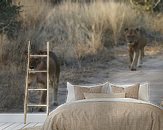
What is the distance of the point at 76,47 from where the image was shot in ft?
16.5

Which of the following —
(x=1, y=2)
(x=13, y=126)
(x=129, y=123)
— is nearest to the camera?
(x=129, y=123)

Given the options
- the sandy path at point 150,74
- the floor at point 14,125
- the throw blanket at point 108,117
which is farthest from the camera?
the sandy path at point 150,74

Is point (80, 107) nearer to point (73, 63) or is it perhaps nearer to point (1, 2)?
point (73, 63)

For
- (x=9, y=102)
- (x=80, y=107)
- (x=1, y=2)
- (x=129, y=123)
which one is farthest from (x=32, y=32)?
(x=129, y=123)

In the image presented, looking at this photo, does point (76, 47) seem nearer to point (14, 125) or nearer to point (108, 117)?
point (14, 125)

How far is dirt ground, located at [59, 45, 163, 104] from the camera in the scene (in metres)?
4.94

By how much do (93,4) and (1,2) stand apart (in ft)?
3.92

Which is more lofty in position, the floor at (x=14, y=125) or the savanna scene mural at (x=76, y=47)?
the savanna scene mural at (x=76, y=47)

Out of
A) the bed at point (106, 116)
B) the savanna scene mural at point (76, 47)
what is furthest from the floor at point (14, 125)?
the bed at point (106, 116)

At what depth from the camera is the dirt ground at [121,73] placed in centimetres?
494

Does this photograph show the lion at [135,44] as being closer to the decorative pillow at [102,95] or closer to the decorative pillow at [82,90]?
the decorative pillow at [82,90]

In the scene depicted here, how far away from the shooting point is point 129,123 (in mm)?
3395

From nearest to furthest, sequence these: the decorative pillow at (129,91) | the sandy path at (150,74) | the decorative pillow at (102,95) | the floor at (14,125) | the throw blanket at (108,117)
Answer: the throw blanket at (108,117) → the decorative pillow at (102,95) → the decorative pillow at (129,91) → the floor at (14,125) → the sandy path at (150,74)

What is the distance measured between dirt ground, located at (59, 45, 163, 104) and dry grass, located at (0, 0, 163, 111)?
12cm
